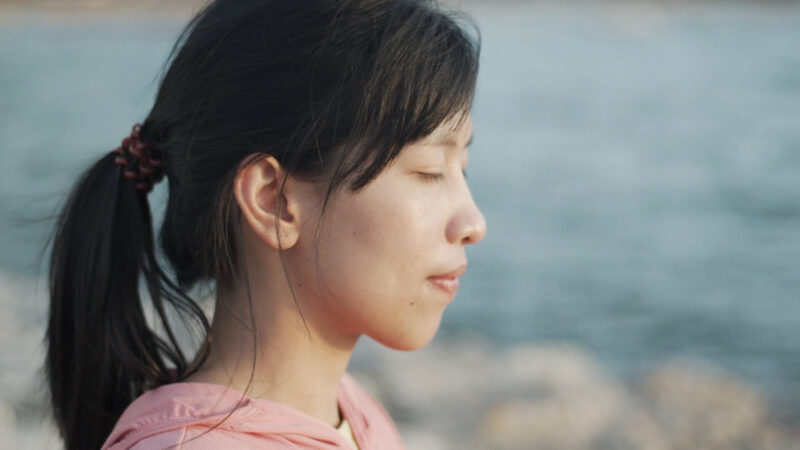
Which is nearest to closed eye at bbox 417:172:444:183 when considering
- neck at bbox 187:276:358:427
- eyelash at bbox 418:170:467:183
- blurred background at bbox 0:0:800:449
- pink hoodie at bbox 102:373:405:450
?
eyelash at bbox 418:170:467:183

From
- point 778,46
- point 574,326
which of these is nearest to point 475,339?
point 574,326

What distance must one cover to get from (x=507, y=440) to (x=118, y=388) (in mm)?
2246

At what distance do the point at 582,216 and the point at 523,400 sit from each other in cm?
270

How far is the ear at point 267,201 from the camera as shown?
4.27 ft

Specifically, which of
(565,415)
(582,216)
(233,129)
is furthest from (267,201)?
(582,216)

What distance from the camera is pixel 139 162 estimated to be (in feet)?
4.76

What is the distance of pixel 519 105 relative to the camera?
301 inches

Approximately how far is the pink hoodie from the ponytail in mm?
171

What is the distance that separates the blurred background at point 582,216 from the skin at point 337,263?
2.51 feet

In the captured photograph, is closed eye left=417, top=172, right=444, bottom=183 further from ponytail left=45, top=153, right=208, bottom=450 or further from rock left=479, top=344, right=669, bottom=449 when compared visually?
rock left=479, top=344, right=669, bottom=449

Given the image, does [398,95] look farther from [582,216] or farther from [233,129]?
[582,216]

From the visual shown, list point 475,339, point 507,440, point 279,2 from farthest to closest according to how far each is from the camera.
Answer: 1. point 475,339
2. point 507,440
3. point 279,2

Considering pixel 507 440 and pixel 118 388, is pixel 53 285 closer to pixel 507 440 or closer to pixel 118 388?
pixel 118 388

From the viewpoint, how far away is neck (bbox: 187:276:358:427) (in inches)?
53.2
